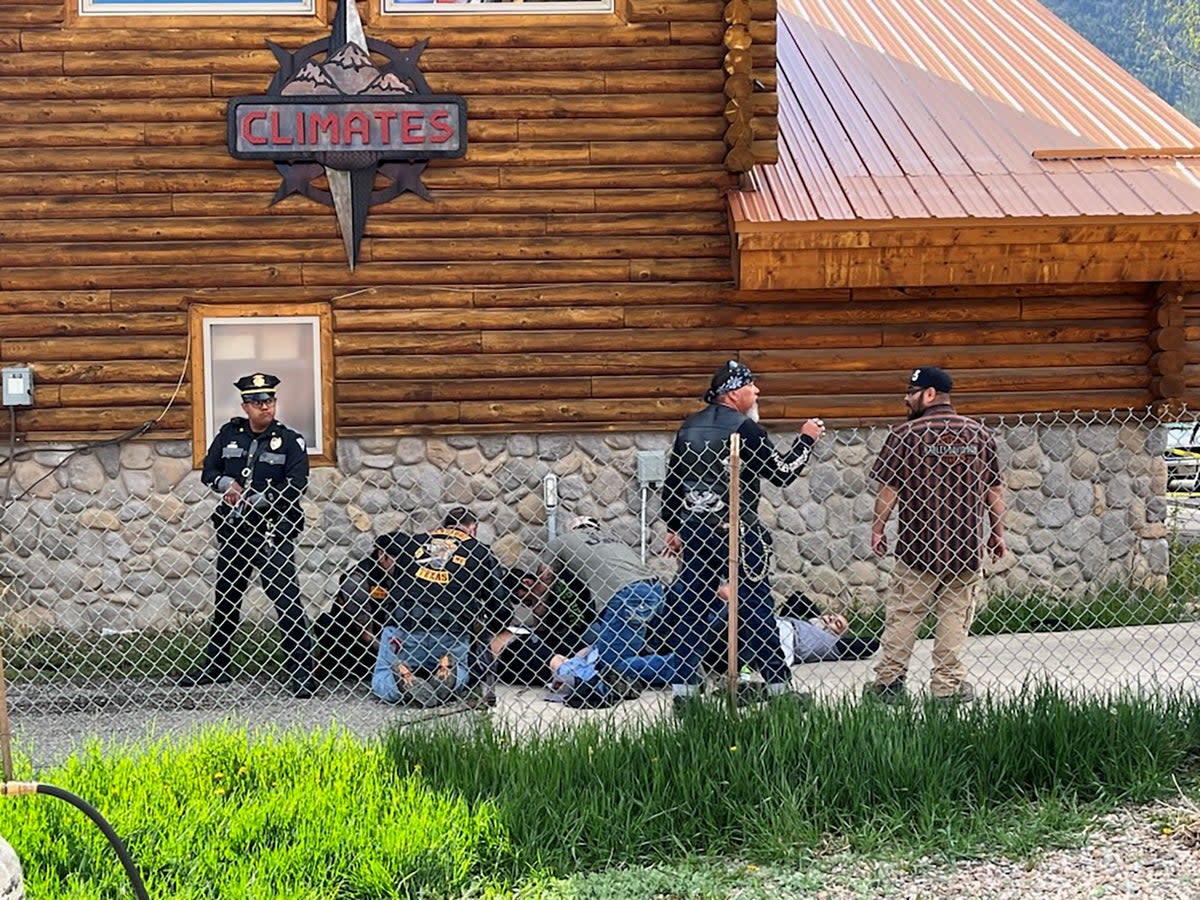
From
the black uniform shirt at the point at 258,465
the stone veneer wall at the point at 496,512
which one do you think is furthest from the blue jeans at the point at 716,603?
the stone veneer wall at the point at 496,512

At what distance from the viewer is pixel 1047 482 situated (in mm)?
11078

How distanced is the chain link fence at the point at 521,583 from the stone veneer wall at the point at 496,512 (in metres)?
0.02

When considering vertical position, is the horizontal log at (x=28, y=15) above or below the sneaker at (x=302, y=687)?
above

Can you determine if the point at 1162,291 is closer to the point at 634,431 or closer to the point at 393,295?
the point at 634,431

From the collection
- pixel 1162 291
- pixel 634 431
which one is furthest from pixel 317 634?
pixel 1162 291

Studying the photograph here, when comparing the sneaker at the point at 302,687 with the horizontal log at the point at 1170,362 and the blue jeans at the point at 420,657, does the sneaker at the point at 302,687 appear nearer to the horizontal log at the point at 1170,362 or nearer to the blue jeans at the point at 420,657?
the blue jeans at the point at 420,657

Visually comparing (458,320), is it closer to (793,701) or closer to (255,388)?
(255,388)

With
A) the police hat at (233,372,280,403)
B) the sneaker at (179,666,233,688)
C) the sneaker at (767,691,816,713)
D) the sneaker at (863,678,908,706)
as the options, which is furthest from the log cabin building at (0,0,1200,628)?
the sneaker at (767,691,816,713)

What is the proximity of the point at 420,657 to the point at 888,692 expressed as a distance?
248 cm

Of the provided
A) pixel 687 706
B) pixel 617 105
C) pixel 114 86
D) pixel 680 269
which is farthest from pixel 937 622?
pixel 114 86

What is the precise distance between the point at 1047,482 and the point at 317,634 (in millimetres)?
5260

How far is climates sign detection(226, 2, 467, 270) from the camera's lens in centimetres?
1033

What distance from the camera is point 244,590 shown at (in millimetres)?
8992

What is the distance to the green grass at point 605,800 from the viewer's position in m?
5.48
